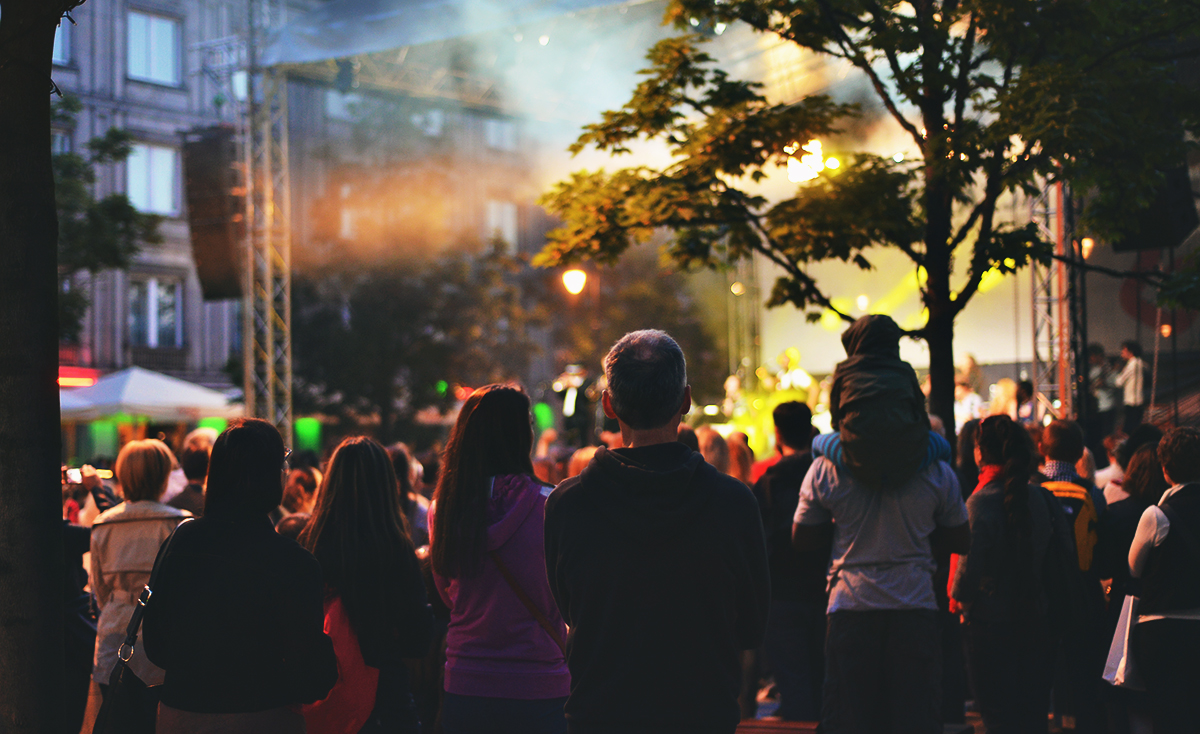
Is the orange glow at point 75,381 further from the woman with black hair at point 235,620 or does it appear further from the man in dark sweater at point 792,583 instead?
the woman with black hair at point 235,620

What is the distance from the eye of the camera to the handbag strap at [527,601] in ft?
9.52

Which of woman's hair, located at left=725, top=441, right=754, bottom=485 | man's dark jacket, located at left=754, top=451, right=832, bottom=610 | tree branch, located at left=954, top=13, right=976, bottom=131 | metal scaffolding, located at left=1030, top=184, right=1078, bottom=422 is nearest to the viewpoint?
man's dark jacket, located at left=754, top=451, right=832, bottom=610

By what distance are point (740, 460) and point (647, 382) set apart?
4544 millimetres

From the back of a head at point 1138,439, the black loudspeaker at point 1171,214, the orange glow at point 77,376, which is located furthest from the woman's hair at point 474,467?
the orange glow at point 77,376

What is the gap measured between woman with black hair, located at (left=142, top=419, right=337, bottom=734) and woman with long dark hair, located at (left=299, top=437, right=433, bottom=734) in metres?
0.63

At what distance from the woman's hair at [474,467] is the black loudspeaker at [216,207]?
12398 mm

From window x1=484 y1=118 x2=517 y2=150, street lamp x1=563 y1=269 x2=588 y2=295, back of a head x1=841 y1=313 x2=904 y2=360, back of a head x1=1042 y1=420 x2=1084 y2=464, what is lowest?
back of a head x1=1042 y1=420 x2=1084 y2=464

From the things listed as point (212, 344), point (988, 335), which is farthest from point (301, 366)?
point (988, 335)

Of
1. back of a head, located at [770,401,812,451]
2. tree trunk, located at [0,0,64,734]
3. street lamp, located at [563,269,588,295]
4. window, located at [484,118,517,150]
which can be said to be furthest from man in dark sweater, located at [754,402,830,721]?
window, located at [484,118,517,150]

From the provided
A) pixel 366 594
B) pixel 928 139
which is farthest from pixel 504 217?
pixel 366 594

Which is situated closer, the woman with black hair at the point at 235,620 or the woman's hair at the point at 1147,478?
the woman with black hair at the point at 235,620

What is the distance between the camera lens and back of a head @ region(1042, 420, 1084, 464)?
5.08m

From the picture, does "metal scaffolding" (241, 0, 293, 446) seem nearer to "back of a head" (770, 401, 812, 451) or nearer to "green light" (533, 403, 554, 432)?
"back of a head" (770, 401, 812, 451)

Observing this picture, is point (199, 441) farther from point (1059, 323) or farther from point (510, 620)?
point (1059, 323)
